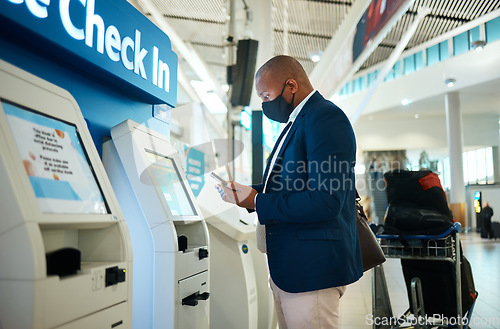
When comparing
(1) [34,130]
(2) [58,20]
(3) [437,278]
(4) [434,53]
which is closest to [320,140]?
(1) [34,130]

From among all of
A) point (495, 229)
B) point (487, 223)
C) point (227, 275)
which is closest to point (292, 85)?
point (227, 275)

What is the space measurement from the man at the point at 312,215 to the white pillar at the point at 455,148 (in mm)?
14469

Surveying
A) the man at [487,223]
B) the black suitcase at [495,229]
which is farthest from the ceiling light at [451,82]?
the black suitcase at [495,229]

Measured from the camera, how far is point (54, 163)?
1.25 meters

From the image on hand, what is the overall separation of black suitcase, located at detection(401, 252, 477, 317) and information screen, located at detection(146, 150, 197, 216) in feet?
7.16

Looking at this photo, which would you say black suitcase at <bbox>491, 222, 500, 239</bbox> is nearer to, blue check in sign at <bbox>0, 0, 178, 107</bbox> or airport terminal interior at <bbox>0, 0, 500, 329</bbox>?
airport terminal interior at <bbox>0, 0, 500, 329</bbox>

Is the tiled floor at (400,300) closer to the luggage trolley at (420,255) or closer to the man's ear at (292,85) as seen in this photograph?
the luggage trolley at (420,255)

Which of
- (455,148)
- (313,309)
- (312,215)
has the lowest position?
(313,309)

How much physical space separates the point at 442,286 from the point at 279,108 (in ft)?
7.91

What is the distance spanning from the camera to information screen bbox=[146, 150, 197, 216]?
6.43ft

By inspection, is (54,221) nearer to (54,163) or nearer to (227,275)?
(54,163)

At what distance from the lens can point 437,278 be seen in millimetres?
3230

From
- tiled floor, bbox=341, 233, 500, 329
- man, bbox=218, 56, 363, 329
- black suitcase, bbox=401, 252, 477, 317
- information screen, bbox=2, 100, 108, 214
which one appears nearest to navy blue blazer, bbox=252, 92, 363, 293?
man, bbox=218, 56, 363, 329

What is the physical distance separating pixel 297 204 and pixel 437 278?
7.90ft
